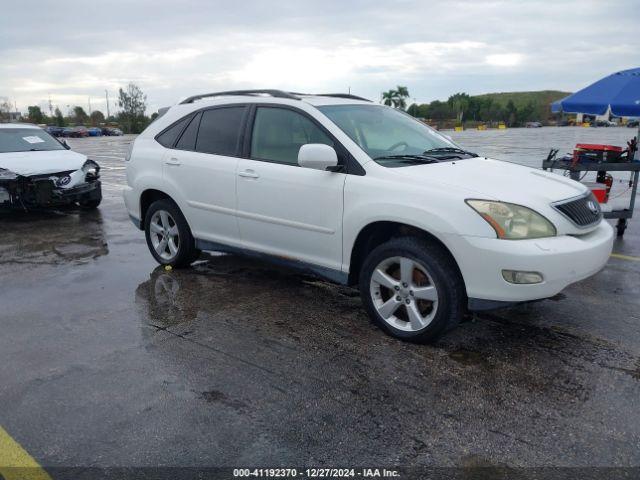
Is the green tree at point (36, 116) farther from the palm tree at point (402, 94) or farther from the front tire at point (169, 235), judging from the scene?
the front tire at point (169, 235)

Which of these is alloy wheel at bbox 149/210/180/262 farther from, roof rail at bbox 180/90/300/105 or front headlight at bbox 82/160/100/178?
front headlight at bbox 82/160/100/178

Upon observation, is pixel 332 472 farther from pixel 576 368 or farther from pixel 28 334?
pixel 28 334

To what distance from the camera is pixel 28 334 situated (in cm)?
425

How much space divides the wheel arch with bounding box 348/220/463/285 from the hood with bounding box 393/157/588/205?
36 cm

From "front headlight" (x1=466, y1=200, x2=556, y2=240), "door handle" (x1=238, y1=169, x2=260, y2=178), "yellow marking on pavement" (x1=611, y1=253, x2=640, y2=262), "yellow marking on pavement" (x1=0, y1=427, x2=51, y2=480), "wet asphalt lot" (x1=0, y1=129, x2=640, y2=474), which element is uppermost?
"door handle" (x1=238, y1=169, x2=260, y2=178)

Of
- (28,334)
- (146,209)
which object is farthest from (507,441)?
(146,209)

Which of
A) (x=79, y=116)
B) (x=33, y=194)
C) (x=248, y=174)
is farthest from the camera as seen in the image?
(x=79, y=116)

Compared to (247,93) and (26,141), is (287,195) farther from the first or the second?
(26,141)

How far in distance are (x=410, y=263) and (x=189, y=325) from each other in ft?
5.92

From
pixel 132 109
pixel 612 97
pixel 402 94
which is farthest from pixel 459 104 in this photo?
pixel 612 97

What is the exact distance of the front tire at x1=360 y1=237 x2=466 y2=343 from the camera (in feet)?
12.2

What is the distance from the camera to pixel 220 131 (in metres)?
5.19

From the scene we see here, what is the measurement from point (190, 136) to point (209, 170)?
569 mm

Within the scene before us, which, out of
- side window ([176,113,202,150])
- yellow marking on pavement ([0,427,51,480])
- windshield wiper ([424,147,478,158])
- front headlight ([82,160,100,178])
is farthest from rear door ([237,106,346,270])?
front headlight ([82,160,100,178])
